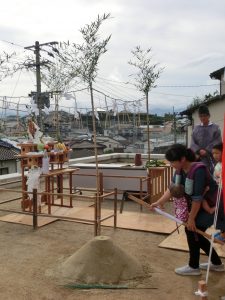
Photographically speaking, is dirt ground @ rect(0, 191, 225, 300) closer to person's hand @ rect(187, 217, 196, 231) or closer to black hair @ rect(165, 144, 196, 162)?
person's hand @ rect(187, 217, 196, 231)

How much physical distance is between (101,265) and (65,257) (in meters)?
0.88

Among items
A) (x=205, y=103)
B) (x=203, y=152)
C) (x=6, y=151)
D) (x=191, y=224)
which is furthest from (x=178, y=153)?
(x=6, y=151)

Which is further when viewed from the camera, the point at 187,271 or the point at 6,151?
the point at 6,151

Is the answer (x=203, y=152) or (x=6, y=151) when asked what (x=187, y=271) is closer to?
(x=203, y=152)

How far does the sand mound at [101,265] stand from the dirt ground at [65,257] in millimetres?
145

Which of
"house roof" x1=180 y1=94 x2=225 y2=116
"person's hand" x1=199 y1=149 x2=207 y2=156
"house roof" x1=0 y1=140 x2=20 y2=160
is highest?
"house roof" x1=180 y1=94 x2=225 y2=116

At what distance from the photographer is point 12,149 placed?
24.9 m

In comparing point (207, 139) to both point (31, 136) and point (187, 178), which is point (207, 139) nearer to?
point (187, 178)

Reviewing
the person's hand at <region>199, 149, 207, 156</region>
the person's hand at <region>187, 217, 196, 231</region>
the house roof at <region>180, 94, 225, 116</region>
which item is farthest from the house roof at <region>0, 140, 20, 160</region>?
the person's hand at <region>187, 217, 196, 231</region>

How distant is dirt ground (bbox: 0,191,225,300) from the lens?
3.35m

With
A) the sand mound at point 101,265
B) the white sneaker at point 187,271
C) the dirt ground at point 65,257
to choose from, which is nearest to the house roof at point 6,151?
the dirt ground at point 65,257

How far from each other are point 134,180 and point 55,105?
200 inches

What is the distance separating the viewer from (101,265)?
3.61m

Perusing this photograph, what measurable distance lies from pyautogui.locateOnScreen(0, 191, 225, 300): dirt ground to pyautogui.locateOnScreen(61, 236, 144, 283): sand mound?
0.15 metres
